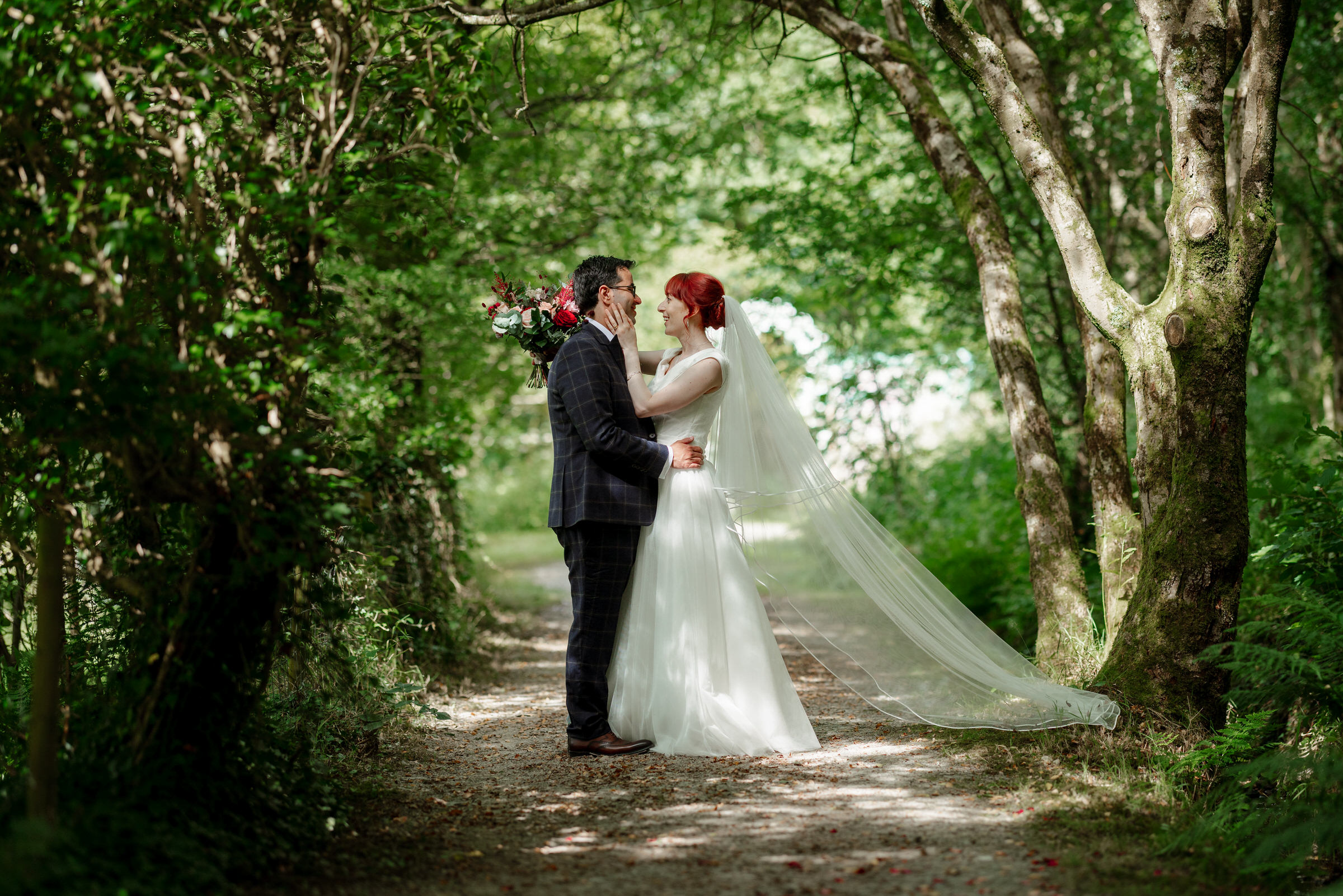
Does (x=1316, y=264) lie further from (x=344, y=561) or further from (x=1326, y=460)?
(x=344, y=561)

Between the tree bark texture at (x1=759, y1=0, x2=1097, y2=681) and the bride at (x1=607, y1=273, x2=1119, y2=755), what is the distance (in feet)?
2.82

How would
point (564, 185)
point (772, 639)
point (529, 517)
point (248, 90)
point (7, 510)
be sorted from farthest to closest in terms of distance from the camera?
point (529, 517), point (564, 185), point (772, 639), point (7, 510), point (248, 90)

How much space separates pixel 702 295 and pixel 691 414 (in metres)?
0.63

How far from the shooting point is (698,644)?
5004 mm

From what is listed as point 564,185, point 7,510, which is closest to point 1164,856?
point 7,510

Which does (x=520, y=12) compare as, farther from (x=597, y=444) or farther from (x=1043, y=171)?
(x=1043, y=171)

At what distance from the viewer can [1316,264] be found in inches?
449

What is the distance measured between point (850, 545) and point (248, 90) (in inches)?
136

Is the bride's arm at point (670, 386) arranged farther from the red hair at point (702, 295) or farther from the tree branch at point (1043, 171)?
the tree branch at point (1043, 171)

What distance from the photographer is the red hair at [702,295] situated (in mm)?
5203

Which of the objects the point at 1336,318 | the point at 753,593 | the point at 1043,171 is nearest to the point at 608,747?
the point at 753,593

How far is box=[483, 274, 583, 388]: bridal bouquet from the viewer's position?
539 centimetres

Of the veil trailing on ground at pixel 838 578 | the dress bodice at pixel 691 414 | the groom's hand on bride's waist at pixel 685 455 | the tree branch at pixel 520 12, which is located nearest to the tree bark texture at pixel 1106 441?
the veil trailing on ground at pixel 838 578

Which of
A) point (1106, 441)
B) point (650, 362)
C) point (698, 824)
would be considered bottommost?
point (698, 824)
